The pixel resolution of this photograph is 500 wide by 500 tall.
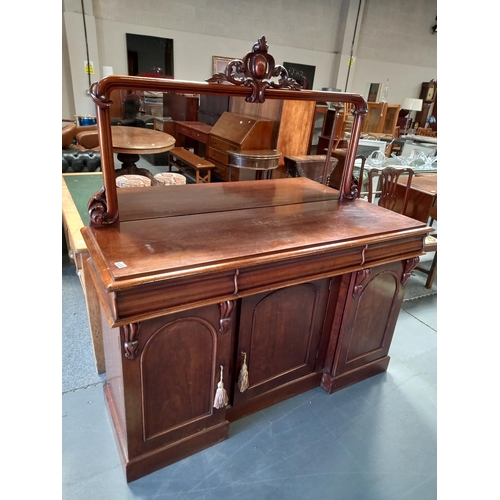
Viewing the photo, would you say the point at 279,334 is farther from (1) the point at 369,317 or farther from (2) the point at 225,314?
(1) the point at 369,317

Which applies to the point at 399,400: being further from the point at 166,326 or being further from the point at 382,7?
the point at 382,7

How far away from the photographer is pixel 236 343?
1.54m

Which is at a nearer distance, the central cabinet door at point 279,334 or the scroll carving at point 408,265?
the central cabinet door at point 279,334

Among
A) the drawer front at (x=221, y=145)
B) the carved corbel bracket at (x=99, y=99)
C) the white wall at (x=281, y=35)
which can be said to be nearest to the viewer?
the carved corbel bracket at (x=99, y=99)

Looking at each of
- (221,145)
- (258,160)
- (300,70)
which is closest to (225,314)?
(258,160)

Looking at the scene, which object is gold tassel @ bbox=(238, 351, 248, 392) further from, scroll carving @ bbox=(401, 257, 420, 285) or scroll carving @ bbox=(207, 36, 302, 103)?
scroll carving @ bbox=(207, 36, 302, 103)

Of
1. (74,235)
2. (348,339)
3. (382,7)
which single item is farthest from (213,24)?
(348,339)

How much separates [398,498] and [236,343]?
96 centimetres

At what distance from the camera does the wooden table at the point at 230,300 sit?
1.19 meters

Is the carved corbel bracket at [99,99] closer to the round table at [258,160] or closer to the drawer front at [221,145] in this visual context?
the round table at [258,160]

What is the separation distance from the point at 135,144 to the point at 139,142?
9 centimetres

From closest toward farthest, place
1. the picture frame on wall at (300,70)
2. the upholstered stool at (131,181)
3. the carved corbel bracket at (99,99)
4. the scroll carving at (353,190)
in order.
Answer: the carved corbel bracket at (99,99), the scroll carving at (353,190), the upholstered stool at (131,181), the picture frame on wall at (300,70)

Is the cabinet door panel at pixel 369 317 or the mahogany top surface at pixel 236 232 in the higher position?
the mahogany top surface at pixel 236 232

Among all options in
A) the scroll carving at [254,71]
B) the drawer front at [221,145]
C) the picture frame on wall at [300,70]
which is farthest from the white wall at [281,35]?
the scroll carving at [254,71]
